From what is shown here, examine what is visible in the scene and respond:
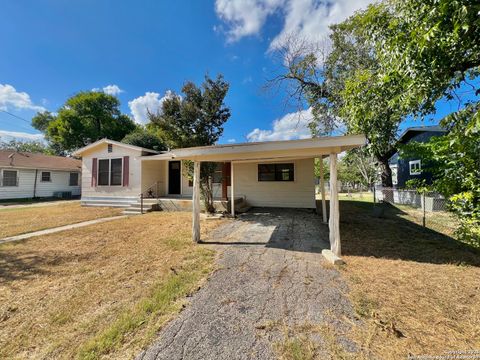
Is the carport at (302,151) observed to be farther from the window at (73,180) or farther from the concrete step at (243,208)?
the window at (73,180)

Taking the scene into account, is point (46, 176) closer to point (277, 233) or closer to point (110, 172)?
point (110, 172)

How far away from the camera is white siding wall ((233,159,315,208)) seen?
9.82 metres

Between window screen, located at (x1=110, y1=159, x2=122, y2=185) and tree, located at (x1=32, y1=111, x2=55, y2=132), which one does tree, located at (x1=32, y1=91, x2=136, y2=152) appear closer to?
tree, located at (x1=32, y1=111, x2=55, y2=132)

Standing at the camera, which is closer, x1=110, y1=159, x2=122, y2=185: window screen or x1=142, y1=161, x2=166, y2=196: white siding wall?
x1=142, y1=161, x2=166, y2=196: white siding wall

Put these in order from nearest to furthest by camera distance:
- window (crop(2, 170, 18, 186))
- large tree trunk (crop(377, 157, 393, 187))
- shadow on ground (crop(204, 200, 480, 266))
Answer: shadow on ground (crop(204, 200, 480, 266)) < large tree trunk (crop(377, 157, 393, 187)) < window (crop(2, 170, 18, 186))

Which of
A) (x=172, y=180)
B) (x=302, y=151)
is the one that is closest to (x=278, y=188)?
(x=302, y=151)

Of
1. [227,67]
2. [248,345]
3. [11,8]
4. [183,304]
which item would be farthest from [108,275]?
[11,8]

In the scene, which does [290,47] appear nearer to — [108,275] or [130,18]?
[130,18]

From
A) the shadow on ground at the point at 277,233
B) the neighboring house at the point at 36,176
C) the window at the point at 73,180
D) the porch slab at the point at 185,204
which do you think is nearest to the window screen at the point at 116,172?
the porch slab at the point at 185,204

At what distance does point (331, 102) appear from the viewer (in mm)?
10805

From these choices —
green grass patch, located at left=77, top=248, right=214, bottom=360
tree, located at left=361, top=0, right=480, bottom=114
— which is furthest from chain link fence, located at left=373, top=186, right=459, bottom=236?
green grass patch, located at left=77, top=248, right=214, bottom=360

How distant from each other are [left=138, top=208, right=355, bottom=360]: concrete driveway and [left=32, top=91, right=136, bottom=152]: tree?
27778 millimetres

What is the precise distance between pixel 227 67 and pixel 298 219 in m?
8.08

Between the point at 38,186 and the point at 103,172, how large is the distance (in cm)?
929
